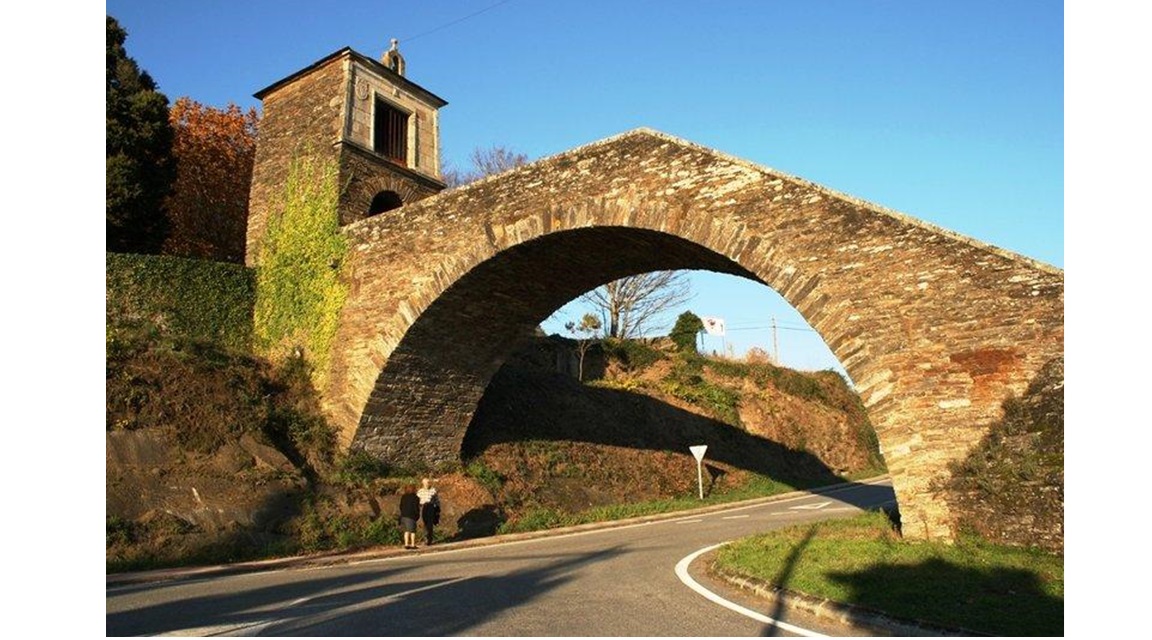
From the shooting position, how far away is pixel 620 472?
62.7 ft

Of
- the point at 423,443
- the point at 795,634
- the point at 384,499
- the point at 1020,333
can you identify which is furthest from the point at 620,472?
the point at 795,634

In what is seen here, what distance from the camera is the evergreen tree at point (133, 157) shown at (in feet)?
66.6

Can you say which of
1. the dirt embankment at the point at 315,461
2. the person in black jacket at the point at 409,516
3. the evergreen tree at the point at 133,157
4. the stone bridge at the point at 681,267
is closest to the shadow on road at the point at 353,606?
the dirt embankment at the point at 315,461

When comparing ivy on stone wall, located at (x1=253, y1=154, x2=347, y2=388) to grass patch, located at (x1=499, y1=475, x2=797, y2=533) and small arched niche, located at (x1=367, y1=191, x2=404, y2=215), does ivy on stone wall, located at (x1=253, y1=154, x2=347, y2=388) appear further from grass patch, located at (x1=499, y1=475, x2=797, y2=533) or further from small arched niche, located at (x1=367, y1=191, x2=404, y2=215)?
grass patch, located at (x1=499, y1=475, x2=797, y2=533)

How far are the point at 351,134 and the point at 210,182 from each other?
1587cm

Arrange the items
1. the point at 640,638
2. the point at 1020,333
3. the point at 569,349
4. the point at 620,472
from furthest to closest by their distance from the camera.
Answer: the point at 569,349
the point at 620,472
the point at 1020,333
the point at 640,638

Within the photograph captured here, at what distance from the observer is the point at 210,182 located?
29.4 metres

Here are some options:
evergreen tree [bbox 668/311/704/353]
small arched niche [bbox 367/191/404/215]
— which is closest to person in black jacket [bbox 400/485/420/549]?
small arched niche [bbox 367/191/404/215]

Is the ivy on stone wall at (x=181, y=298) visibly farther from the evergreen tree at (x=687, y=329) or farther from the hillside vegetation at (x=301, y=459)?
the evergreen tree at (x=687, y=329)

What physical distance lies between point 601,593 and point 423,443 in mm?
9436

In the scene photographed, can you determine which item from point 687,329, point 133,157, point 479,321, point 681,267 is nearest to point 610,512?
point 479,321

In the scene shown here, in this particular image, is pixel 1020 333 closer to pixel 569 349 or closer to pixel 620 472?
pixel 620 472

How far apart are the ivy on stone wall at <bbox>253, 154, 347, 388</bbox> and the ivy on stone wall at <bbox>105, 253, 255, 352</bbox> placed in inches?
15.3

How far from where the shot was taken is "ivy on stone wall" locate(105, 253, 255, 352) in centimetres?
1466
